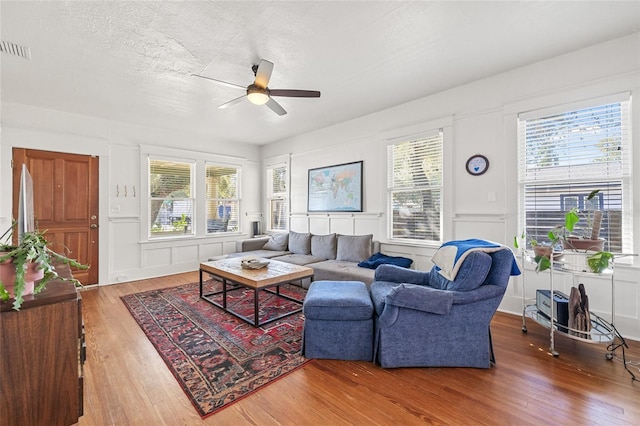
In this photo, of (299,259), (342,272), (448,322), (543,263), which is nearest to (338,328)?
(448,322)

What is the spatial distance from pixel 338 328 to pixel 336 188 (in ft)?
10.1

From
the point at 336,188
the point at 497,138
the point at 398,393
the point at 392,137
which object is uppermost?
the point at 392,137

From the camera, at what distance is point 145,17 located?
2.16 metres

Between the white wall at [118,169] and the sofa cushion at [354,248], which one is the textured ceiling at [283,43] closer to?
the white wall at [118,169]

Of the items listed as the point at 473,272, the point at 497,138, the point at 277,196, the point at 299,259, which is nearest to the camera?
the point at 473,272

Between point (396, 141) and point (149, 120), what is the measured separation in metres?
4.07

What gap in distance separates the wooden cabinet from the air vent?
2.68 meters

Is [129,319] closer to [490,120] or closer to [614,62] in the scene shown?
[490,120]

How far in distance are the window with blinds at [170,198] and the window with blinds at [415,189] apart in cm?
387

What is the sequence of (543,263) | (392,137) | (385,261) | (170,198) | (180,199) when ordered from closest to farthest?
(543,263), (385,261), (392,137), (170,198), (180,199)

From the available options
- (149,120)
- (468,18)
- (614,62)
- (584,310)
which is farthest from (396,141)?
(149,120)

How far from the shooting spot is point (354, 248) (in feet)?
13.9

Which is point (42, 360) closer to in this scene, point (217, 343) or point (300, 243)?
point (217, 343)

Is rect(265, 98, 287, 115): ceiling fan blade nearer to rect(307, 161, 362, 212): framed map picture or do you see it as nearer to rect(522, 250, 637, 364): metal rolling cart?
rect(307, 161, 362, 212): framed map picture
